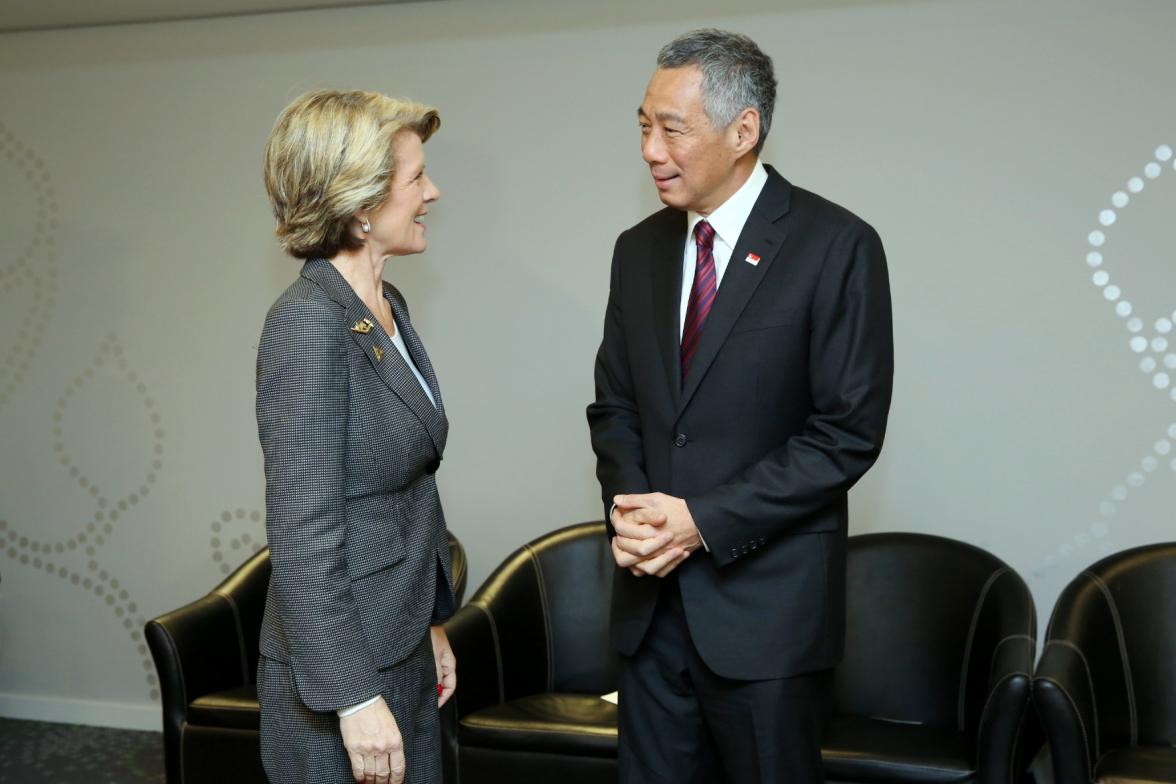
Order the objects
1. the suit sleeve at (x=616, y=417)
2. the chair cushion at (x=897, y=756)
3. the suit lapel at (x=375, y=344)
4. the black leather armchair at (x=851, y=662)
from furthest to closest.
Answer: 1. the black leather armchair at (x=851, y=662)
2. the chair cushion at (x=897, y=756)
3. the suit sleeve at (x=616, y=417)
4. the suit lapel at (x=375, y=344)

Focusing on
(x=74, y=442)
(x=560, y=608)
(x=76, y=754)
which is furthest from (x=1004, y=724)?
(x=74, y=442)

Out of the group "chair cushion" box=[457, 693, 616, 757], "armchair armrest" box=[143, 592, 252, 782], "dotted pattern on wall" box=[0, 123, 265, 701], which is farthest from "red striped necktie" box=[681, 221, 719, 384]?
"dotted pattern on wall" box=[0, 123, 265, 701]

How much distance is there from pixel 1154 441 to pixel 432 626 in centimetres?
235

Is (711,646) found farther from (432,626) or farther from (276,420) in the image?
(276,420)

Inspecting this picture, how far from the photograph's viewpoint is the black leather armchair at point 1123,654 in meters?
3.00

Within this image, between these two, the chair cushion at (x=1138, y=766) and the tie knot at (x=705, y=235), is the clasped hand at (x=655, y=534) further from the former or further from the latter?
the chair cushion at (x=1138, y=766)

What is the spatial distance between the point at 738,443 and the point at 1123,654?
1.54 m

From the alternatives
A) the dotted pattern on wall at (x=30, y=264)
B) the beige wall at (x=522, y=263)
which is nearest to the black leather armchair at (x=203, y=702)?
the beige wall at (x=522, y=263)

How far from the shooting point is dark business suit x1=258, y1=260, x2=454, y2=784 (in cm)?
190

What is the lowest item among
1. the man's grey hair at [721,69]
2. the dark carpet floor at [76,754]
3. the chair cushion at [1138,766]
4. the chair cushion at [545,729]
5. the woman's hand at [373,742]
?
the dark carpet floor at [76,754]

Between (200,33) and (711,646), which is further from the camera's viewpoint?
(200,33)

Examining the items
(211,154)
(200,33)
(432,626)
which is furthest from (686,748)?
(200,33)

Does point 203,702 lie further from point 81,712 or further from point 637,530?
point 637,530

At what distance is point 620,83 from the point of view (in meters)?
3.96
